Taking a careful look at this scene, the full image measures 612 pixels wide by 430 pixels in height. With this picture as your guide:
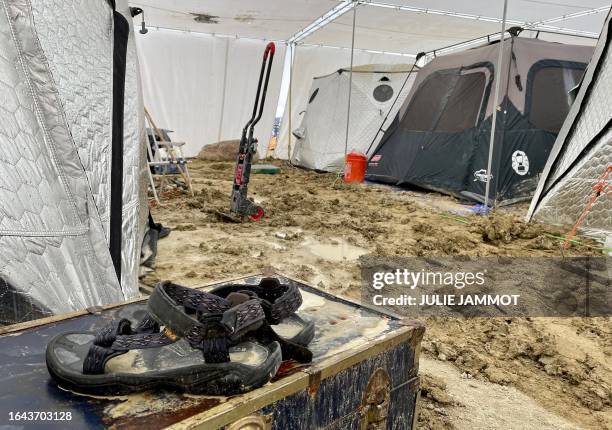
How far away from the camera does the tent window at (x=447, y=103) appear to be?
20.3 ft

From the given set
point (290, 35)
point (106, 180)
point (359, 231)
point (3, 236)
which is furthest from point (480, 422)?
point (290, 35)

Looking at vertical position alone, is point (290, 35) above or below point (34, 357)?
above

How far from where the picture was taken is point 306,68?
10922mm

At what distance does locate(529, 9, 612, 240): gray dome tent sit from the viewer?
389 cm

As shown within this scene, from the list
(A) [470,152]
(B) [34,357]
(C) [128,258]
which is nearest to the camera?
(B) [34,357]

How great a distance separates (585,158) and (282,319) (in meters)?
4.01

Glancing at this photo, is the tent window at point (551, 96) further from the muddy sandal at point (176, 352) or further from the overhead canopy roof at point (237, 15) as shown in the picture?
the muddy sandal at point (176, 352)

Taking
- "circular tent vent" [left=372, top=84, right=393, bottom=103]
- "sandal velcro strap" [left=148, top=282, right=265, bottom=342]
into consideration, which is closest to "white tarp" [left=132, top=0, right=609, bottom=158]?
"circular tent vent" [left=372, top=84, right=393, bottom=103]

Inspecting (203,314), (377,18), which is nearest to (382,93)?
(377,18)

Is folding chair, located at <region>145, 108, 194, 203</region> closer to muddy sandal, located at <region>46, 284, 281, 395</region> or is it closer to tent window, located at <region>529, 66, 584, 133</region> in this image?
muddy sandal, located at <region>46, 284, 281, 395</region>

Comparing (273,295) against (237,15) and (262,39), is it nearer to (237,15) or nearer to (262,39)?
(237,15)

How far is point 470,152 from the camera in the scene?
6.01 meters

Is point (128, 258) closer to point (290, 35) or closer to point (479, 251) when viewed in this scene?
point (479, 251)

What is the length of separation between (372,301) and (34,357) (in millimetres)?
2034
